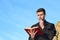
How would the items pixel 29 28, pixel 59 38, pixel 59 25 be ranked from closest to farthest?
pixel 29 28
pixel 59 38
pixel 59 25

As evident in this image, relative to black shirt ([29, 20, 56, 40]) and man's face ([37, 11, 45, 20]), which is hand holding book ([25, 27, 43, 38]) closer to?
black shirt ([29, 20, 56, 40])

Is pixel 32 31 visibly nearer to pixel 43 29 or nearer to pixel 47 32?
pixel 43 29

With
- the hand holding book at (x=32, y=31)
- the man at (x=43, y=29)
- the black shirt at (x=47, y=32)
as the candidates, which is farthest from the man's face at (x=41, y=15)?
the hand holding book at (x=32, y=31)

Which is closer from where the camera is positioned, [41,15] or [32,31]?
[32,31]

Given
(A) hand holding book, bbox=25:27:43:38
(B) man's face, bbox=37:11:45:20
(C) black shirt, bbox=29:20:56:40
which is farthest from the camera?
(B) man's face, bbox=37:11:45:20

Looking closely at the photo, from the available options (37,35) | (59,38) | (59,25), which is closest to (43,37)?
(37,35)

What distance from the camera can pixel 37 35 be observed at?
12.0 m

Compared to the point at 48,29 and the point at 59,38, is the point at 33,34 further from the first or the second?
the point at 59,38

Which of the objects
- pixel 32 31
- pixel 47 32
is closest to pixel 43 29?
pixel 47 32

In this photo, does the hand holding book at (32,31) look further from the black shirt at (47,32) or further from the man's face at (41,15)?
the man's face at (41,15)

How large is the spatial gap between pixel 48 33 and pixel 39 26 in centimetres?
Answer: 44

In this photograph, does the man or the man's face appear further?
the man's face

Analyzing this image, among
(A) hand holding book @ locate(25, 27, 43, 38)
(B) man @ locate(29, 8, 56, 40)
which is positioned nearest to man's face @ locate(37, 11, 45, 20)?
(B) man @ locate(29, 8, 56, 40)

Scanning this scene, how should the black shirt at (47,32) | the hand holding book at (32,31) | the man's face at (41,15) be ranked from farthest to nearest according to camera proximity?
the man's face at (41,15)
the black shirt at (47,32)
the hand holding book at (32,31)
